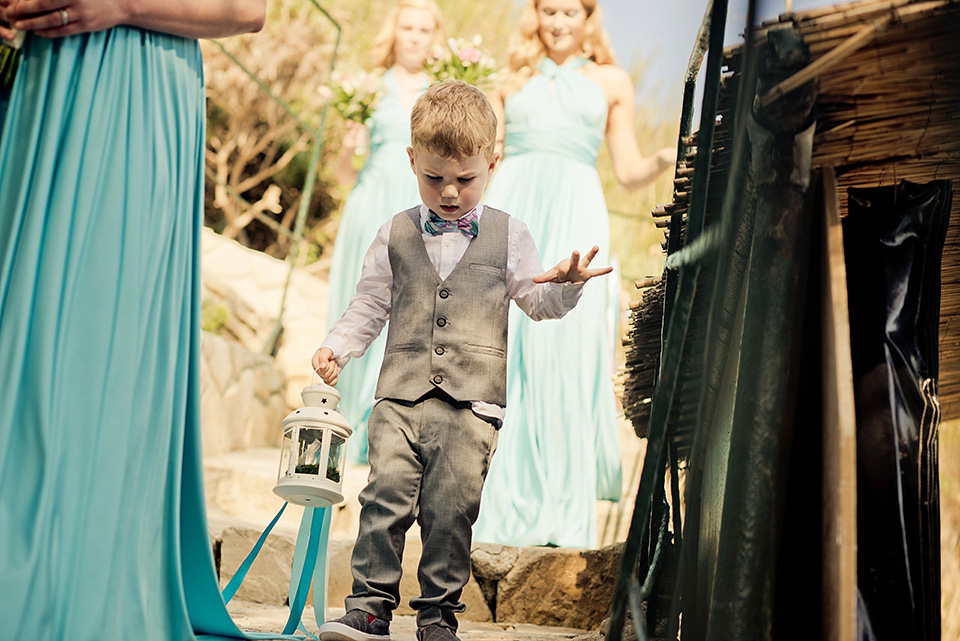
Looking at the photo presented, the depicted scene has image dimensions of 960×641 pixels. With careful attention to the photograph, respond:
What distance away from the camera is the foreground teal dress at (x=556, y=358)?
4238mm

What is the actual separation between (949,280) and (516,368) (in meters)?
2.49

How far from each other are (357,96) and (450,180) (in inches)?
141

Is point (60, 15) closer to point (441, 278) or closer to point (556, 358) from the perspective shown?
point (441, 278)

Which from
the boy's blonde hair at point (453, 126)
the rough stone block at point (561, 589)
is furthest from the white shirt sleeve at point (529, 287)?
the rough stone block at point (561, 589)

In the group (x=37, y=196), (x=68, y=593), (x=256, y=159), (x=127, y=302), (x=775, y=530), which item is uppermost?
(x=256, y=159)

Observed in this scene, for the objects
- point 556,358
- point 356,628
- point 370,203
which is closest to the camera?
point 356,628

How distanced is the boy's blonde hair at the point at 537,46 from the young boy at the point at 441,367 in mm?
2691

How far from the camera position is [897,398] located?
5.24ft

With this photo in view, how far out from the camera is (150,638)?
1854 millimetres

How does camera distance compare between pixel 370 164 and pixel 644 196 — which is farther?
pixel 644 196

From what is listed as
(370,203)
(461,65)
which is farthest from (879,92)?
(370,203)

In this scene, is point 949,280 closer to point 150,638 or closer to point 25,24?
point 150,638

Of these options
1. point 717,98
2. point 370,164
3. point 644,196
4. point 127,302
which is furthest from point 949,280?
point 644,196

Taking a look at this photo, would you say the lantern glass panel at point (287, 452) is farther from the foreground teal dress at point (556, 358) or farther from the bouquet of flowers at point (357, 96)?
the bouquet of flowers at point (357, 96)
